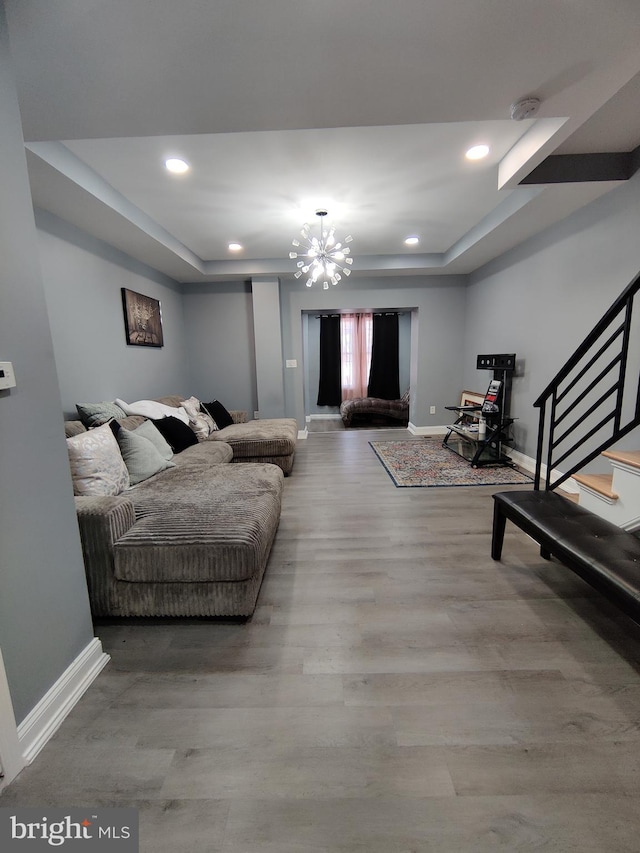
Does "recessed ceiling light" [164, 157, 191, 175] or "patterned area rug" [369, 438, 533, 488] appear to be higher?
"recessed ceiling light" [164, 157, 191, 175]

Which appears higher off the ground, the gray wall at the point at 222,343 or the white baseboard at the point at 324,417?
the gray wall at the point at 222,343

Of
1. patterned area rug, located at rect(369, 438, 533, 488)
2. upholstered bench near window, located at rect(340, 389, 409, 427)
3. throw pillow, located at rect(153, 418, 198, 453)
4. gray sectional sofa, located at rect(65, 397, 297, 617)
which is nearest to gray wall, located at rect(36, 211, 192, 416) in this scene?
throw pillow, located at rect(153, 418, 198, 453)

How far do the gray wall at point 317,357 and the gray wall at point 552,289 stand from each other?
2.42 m

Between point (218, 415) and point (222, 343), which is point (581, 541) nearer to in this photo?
point (218, 415)

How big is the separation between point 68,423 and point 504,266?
5.02 m

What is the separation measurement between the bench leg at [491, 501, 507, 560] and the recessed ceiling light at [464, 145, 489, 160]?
7.65 ft

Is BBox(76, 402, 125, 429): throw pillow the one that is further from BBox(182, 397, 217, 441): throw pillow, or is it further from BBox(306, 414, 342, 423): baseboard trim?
BBox(306, 414, 342, 423): baseboard trim

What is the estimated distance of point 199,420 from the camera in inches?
159

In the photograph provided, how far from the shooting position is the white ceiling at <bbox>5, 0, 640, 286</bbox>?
119 cm

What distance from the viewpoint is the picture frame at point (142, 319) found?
3.66 m

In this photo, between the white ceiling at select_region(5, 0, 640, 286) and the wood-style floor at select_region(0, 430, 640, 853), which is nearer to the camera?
the wood-style floor at select_region(0, 430, 640, 853)

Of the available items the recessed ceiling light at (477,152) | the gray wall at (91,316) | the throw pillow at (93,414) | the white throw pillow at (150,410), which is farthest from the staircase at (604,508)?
the gray wall at (91,316)

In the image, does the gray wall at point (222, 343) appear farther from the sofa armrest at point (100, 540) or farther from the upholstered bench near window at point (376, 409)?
the sofa armrest at point (100, 540)

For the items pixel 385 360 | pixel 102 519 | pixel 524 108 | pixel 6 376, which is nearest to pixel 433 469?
pixel 524 108
